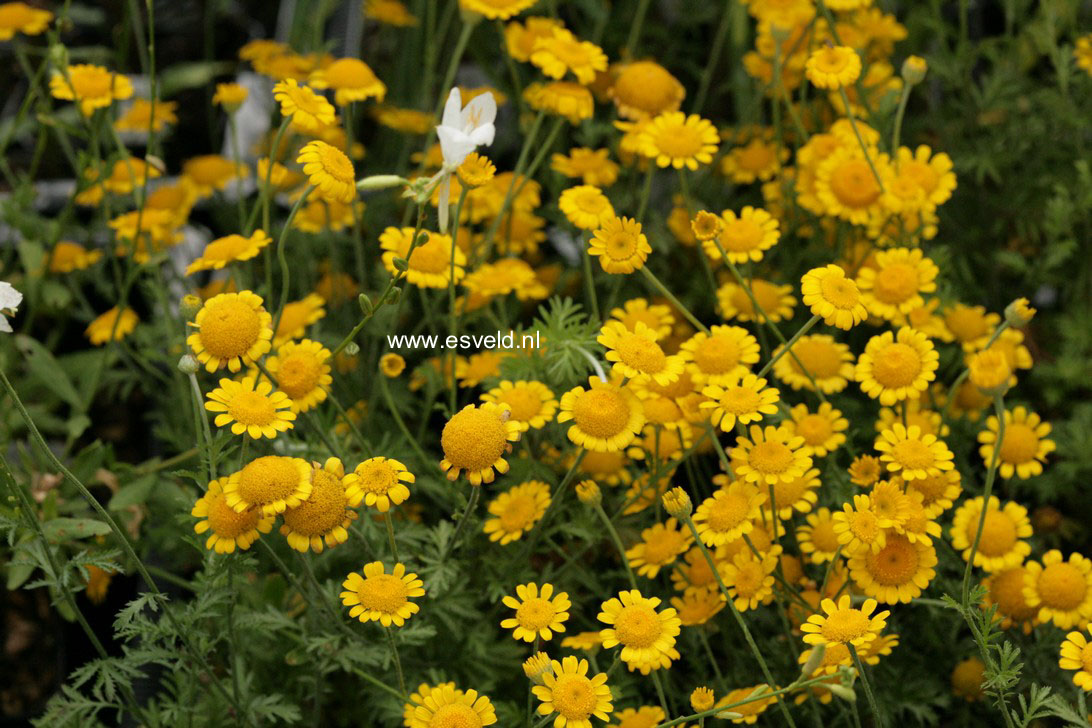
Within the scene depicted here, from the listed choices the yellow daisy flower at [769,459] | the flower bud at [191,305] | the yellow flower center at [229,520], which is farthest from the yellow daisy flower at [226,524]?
the yellow daisy flower at [769,459]

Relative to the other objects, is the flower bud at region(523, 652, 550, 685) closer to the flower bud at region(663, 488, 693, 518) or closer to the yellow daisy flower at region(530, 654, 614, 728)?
the yellow daisy flower at region(530, 654, 614, 728)

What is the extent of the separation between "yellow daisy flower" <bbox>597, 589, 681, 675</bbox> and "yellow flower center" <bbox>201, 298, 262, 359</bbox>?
1.56 feet

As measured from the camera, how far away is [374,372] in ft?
5.94

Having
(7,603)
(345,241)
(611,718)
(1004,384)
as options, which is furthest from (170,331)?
(1004,384)

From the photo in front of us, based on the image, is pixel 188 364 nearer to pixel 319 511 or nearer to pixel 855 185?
pixel 319 511

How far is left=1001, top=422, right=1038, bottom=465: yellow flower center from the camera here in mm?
1503

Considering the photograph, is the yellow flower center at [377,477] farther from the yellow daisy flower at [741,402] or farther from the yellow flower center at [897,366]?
the yellow flower center at [897,366]

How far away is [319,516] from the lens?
1156 mm

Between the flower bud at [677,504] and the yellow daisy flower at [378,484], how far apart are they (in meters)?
0.27

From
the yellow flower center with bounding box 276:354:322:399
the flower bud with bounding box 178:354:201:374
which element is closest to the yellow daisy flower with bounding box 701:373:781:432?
the yellow flower center with bounding box 276:354:322:399

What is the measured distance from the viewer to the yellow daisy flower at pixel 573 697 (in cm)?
110

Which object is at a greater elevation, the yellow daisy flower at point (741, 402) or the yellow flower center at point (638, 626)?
the yellow daisy flower at point (741, 402)

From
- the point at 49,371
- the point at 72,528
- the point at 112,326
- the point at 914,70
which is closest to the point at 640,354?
the point at 914,70

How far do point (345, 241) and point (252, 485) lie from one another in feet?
3.35
